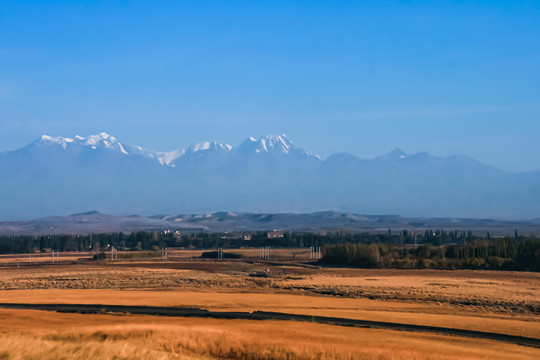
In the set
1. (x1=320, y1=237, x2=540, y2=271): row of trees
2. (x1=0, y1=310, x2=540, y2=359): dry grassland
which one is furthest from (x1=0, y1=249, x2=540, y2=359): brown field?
(x1=320, y1=237, x2=540, y2=271): row of trees

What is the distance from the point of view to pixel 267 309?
35.9 metres

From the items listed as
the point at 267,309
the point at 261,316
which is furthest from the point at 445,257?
the point at 261,316

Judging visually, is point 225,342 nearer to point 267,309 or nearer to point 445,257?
point 267,309

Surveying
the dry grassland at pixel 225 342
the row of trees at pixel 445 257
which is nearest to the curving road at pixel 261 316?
the dry grassland at pixel 225 342

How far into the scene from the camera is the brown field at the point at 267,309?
22.8 meters

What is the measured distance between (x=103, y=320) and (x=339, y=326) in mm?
10260

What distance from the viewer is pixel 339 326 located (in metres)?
29.9

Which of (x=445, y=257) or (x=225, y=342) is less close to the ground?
(x=445, y=257)

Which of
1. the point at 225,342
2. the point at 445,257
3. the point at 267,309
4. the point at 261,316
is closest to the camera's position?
the point at 225,342

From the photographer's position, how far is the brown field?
2275cm

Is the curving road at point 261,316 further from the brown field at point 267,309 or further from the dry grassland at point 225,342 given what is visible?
the dry grassland at point 225,342

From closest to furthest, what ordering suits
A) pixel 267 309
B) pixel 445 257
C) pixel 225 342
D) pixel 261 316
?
pixel 225 342 < pixel 261 316 < pixel 267 309 < pixel 445 257

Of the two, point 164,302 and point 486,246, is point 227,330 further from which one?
point 486,246

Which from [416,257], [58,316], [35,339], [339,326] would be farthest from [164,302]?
[416,257]
